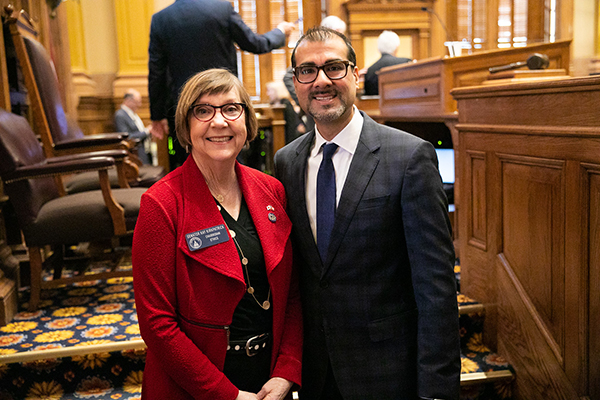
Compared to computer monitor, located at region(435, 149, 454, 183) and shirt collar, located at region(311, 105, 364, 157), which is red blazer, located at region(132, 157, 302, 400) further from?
A: computer monitor, located at region(435, 149, 454, 183)

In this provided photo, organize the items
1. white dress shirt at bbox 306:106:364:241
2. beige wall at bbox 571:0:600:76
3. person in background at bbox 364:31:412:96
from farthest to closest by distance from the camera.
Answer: person in background at bbox 364:31:412:96
beige wall at bbox 571:0:600:76
white dress shirt at bbox 306:106:364:241

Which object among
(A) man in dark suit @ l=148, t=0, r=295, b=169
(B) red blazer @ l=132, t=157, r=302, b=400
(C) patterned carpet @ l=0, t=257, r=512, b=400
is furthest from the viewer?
(A) man in dark suit @ l=148, t=0, r=295, b=169

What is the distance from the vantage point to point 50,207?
2697mm

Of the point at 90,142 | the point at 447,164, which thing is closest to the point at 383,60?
the point at 447,164

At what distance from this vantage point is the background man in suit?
138 centimetres

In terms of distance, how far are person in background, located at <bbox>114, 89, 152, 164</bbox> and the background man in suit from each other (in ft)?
15.8

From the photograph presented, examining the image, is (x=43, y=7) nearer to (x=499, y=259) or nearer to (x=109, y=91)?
(x=109, y=91)

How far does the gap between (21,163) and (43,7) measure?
247 cm

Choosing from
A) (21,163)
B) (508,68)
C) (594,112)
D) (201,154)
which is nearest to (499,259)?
(594,112)

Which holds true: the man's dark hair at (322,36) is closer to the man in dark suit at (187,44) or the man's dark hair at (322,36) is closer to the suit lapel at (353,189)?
the suit lapel at (353,189)

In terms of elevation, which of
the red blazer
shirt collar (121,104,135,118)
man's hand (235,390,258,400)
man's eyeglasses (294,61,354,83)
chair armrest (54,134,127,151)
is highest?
shirt collar (121,104,135,118)

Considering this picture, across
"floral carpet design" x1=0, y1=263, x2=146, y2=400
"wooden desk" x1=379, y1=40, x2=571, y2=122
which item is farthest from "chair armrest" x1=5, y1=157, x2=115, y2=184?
"wooden desk" x1=379, y1=40, x2=571, y2=122

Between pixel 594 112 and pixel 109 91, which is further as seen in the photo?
pixel 109 91

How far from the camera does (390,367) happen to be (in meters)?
1.43
